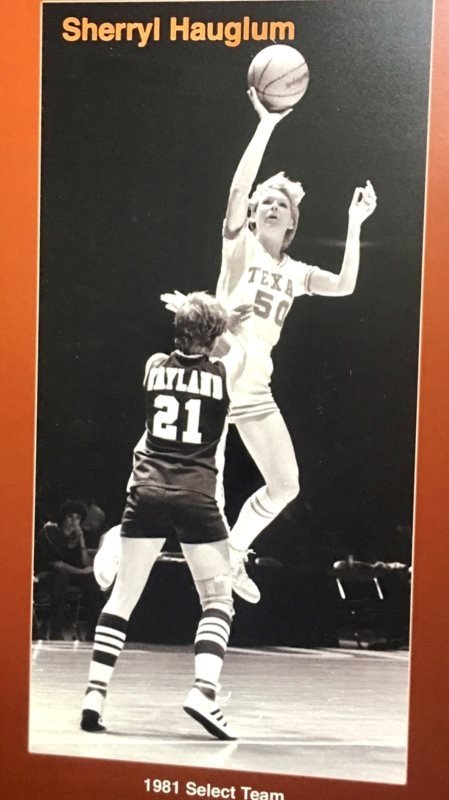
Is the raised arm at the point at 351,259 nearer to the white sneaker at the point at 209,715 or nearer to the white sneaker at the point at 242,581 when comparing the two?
the white sneaker at the point at 242,581

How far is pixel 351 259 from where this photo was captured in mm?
1629

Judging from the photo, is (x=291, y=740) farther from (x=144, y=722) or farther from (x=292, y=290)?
(x=292, y=290)

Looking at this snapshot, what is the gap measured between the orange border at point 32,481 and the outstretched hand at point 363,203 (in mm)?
98

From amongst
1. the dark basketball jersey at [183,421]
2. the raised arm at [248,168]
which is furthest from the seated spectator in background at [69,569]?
the raised arm at [248,168]

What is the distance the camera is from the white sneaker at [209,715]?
165cm

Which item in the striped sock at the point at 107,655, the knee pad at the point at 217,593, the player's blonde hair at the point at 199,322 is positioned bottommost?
the striped sock at the point at 107,655

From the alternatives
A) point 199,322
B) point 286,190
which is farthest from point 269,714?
point 286,190

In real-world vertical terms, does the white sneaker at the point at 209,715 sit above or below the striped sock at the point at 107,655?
below

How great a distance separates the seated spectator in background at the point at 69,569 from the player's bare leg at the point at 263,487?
264 mm

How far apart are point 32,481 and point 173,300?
418 millimetres

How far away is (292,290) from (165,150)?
0.33 meters

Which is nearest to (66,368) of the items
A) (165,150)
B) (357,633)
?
(165,150)

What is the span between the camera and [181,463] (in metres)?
1.67

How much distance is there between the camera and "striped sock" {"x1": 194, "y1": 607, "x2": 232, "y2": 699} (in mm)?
1655
